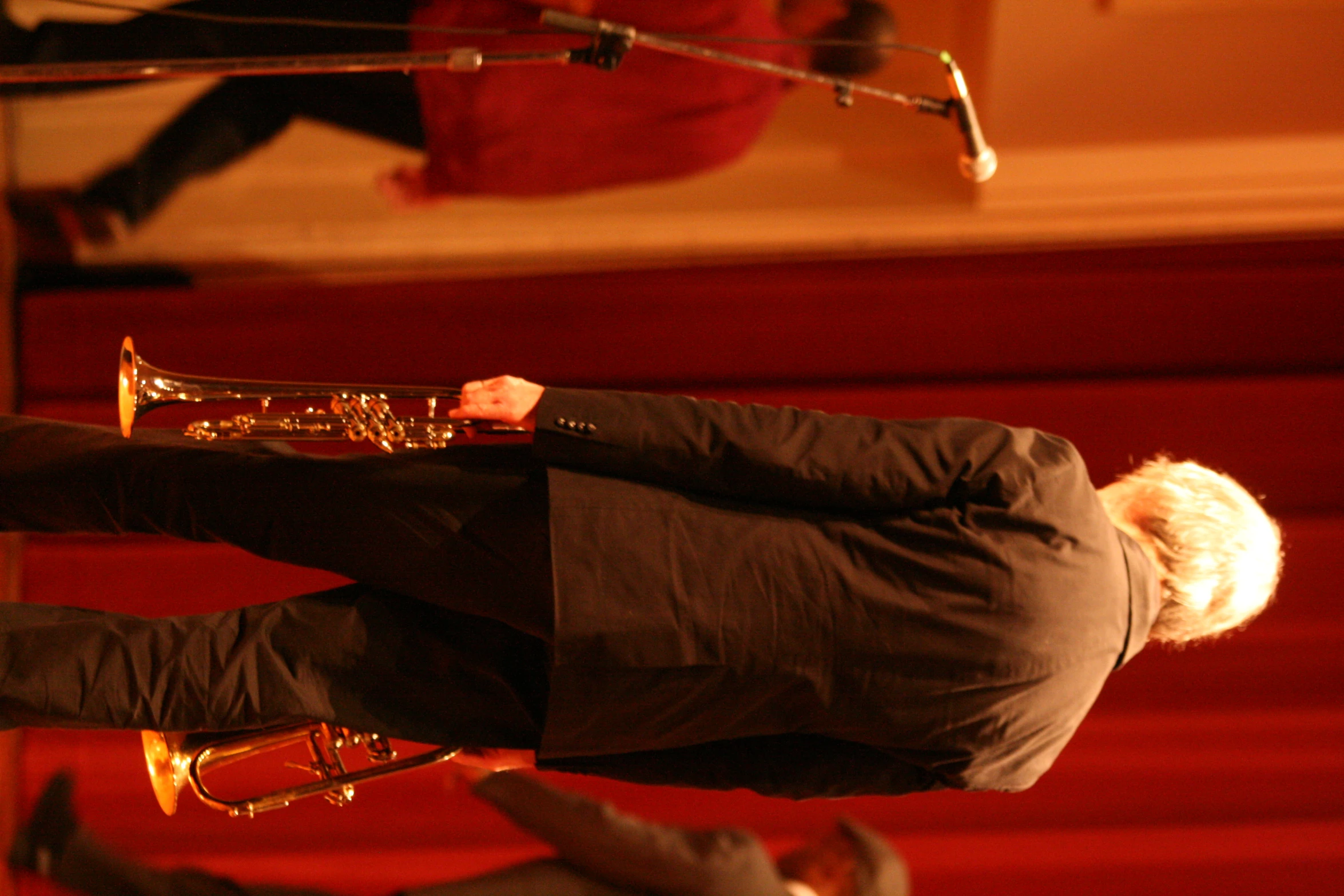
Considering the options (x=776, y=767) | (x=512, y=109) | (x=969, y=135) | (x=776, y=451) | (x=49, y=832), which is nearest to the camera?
(x=776, y=451)

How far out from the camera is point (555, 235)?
9.27 ft

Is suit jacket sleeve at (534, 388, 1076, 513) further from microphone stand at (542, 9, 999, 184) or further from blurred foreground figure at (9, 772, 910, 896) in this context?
blurred foreground figure at (9, 772, 910, 896)

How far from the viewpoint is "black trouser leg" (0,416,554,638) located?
4.13 feet

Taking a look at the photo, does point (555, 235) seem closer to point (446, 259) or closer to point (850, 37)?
point (446, 259)

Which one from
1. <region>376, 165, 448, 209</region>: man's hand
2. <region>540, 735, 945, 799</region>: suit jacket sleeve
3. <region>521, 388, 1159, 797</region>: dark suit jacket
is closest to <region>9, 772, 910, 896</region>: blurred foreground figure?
<region>540, 735, 945, 799</region>: suit jacket sleeve

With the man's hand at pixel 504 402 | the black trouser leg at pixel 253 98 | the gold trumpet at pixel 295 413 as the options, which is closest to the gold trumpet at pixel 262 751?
the gold trumpet at pixel 295 413

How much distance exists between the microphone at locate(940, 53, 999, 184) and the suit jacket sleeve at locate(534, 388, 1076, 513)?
630mm

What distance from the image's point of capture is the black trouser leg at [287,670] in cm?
129

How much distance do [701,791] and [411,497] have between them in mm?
1508

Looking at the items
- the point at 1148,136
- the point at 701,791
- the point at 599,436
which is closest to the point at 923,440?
the point at 599,436

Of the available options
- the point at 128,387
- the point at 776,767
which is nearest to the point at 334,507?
the point at 128,387

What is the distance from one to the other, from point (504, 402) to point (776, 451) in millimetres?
323

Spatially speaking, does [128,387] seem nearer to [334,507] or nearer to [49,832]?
[334,507]

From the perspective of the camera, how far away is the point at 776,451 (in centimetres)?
118
